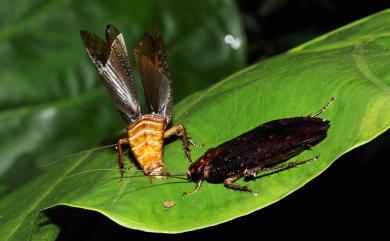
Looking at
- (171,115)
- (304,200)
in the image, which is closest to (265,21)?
(304,200)

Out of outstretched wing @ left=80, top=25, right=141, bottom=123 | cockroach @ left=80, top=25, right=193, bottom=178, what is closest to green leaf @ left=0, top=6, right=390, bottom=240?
cockroach @ left=80, top=25, right=193, bottom=178

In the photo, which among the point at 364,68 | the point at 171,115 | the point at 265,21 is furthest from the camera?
the point at 265,21

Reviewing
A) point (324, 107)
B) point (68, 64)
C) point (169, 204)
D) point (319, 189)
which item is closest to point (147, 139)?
point (169, 204)

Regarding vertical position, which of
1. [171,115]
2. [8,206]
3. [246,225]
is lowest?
[246,225]

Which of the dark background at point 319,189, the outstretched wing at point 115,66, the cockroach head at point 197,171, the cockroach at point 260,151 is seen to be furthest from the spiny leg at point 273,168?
the dark background at point 319,189

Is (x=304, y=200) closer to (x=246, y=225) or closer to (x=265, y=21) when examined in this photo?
(x=246, y=225)

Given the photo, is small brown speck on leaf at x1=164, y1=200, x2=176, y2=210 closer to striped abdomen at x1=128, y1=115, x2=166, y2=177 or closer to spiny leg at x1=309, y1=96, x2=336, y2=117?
striped abdomen at x1=128, y1=115, x2=166, y2=177
